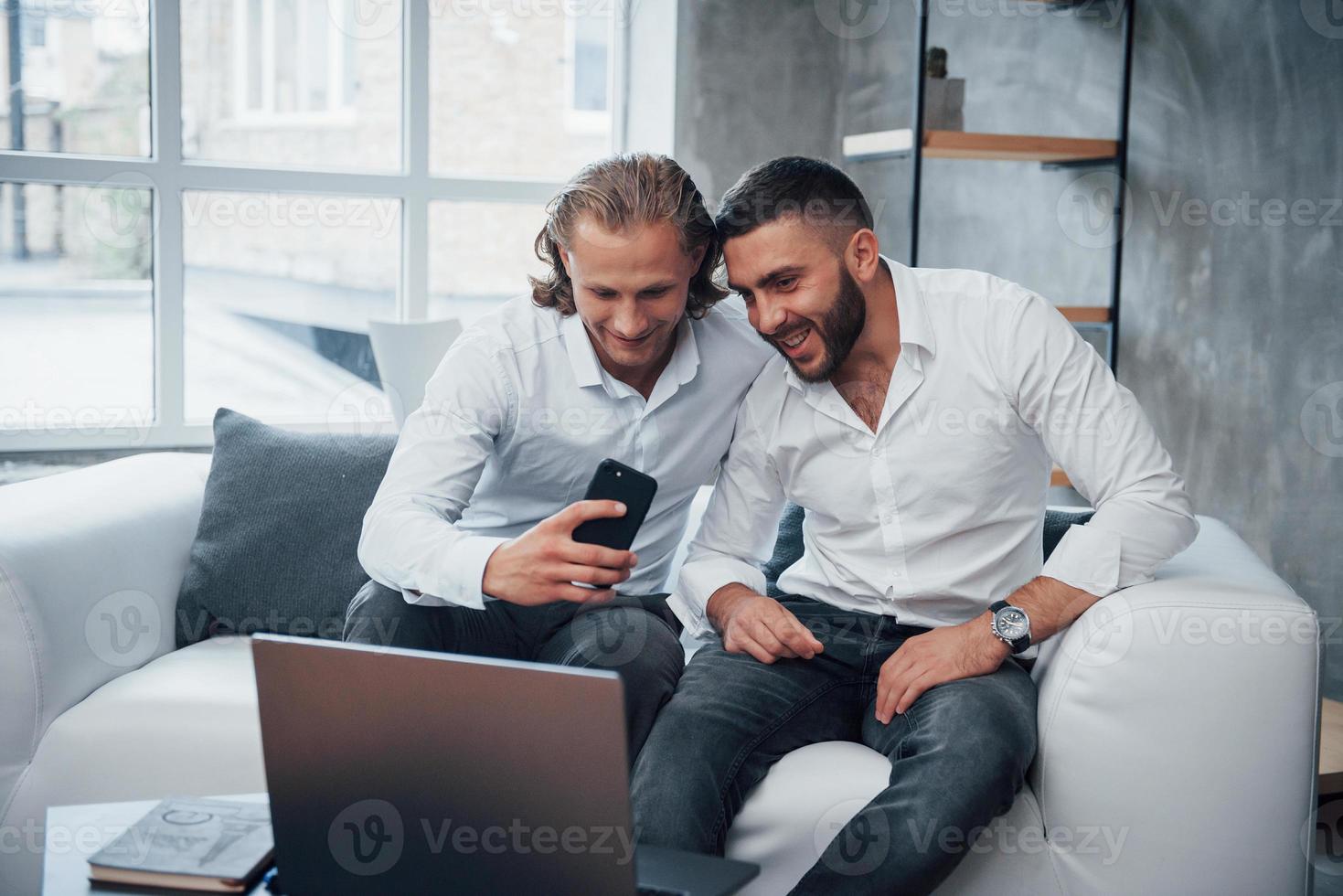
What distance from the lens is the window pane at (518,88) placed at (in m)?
4.19

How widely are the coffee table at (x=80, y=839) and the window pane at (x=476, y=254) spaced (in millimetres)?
3063

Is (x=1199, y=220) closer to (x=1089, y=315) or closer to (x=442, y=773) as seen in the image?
(x=1089, y=315)

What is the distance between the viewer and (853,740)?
169 cm

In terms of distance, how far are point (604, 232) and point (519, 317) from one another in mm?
250

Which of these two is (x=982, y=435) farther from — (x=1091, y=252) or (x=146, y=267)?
(x=146, y=267)

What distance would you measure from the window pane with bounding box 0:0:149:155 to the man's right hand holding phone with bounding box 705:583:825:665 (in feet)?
9.73

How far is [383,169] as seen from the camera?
13.6ft

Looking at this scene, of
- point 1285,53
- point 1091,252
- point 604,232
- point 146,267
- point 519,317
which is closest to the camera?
Answer: point 604,232

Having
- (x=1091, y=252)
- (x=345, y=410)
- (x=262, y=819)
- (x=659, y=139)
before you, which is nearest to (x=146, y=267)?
(x=345, y=410)

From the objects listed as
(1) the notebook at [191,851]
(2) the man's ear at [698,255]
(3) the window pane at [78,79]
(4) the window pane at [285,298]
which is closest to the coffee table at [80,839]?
(1) the notebook at [191,851]

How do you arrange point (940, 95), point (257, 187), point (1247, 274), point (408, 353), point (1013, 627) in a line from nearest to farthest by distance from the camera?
point (1013, 627) → point (1247, 274) → point (940, 95) → point (408, 353) → point (257, 187)

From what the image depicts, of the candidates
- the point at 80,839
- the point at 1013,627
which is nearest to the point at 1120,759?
the point at 1013,627

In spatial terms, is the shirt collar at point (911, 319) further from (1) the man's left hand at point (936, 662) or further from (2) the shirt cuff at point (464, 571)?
(2) the shirt cuff at point (464, 571)

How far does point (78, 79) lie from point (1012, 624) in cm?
344
